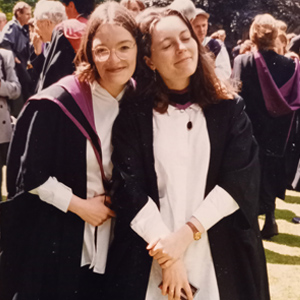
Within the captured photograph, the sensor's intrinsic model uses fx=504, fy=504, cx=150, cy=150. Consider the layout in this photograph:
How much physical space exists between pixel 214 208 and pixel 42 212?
792 mm

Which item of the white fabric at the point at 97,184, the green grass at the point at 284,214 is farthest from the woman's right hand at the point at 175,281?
the green grass at the point at 284,214

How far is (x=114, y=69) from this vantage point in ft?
7.39

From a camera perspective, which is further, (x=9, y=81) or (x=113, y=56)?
(x=9, y=81)

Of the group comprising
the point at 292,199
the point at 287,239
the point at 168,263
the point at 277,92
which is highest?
the point at 277,92

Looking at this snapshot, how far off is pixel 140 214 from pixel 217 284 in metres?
0.47

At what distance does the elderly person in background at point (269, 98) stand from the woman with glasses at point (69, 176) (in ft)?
8.59

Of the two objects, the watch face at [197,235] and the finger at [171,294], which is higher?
the watch face at [197,235]

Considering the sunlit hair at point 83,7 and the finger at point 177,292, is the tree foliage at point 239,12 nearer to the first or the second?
the sunlit hair at point 83,7

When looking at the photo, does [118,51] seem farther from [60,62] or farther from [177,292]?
[60,62]

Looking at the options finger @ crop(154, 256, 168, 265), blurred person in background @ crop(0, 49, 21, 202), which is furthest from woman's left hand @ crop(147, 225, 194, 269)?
blurred person in background @ crop(0, 49, 21, 202)

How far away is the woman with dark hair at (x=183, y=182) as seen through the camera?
2.19 m

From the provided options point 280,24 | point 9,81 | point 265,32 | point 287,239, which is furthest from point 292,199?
point 9,81

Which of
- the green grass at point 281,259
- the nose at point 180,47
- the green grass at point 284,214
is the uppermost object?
the nose at point 180,47

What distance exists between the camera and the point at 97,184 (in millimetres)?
2326
